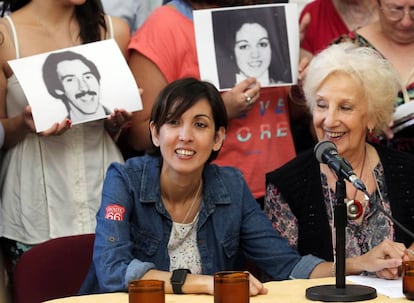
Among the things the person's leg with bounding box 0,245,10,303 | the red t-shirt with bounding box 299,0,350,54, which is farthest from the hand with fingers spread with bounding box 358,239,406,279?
the person's leg with bounding box 0,245,10,303

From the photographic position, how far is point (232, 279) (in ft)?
10.8

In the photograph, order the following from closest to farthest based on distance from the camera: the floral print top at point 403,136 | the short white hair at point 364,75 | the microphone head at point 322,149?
the microphone head at point 322,149 < the short white hair at point 364,75 < the floral print top at point 403,136

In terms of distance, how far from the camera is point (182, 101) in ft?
13.0

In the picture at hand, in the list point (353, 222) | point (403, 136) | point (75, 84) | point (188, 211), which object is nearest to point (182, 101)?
point (188, 211)

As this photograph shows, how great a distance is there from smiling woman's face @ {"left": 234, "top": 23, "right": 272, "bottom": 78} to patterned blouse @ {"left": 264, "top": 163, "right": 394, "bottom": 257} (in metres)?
0.58

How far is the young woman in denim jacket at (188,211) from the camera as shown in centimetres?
391

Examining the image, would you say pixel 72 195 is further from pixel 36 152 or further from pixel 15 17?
pixel 15 17

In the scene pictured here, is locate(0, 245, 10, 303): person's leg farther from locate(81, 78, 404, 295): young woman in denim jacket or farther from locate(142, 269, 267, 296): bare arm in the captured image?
locate(142, 269, 267, 296): bare arm

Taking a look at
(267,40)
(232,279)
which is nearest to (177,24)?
(267,40)

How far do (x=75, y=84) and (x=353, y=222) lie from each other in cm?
130

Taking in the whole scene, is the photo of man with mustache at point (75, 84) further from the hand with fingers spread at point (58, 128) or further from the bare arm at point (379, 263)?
the bare arm at point (379, 263)

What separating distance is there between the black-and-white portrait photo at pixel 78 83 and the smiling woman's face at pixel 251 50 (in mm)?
524

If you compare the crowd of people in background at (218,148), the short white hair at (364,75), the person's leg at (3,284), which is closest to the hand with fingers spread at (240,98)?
the crowd of people in background at (218,148)

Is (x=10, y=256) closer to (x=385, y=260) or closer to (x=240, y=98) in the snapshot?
(x=240, y=98)
